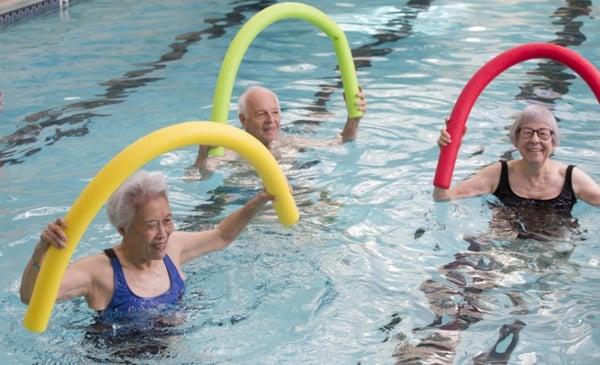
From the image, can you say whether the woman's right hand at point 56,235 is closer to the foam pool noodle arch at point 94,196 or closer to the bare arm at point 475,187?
the foam pool noodle arch at point 94,196

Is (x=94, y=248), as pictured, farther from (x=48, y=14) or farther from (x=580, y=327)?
(x=48, y=14)

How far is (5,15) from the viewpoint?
1241cm

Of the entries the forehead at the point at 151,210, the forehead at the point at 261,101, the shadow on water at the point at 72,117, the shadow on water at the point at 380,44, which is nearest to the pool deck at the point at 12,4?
the shadow on water at the point at 72,117

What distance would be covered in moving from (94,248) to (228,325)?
4.79 ft

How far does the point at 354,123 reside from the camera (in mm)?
7930

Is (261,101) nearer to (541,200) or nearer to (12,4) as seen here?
(541,200)

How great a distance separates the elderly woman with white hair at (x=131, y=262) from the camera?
14.9ft

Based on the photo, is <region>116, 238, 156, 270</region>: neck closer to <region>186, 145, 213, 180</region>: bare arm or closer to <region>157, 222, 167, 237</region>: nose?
<region>157, 222, 167, 237</region>: nose

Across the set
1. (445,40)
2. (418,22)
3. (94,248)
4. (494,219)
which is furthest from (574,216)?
(418,22)

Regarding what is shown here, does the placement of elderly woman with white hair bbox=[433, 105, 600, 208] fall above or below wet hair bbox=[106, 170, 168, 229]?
below

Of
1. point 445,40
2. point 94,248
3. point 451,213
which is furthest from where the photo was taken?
point 445,40

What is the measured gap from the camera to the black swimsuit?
6.27 m

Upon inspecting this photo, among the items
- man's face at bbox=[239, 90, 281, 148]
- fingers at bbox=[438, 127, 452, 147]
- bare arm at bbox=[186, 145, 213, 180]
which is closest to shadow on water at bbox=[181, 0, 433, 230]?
bare arm at bbox=[186, 145, 213, 180]

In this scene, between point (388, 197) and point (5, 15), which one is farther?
point (5, 15)
